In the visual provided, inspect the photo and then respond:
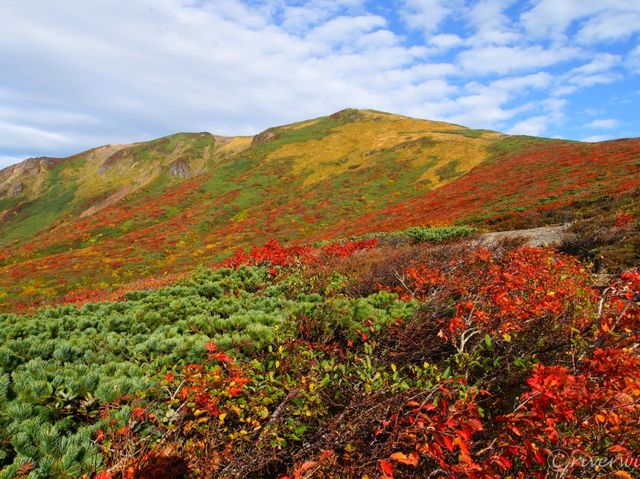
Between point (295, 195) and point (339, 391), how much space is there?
189 feet

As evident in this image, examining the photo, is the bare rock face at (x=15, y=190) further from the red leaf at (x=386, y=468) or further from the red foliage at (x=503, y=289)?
the red leaf at (x=386, y=468)

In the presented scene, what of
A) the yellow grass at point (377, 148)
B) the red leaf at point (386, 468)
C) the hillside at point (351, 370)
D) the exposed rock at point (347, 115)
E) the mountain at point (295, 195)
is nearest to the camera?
the red leaf at point (386, 468)

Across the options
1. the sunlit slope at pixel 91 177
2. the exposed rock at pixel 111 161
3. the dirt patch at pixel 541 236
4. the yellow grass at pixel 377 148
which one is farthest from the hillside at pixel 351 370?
the exposed rock at pixel 111 161

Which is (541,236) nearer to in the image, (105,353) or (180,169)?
(105,353)

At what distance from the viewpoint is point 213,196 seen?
210 ft

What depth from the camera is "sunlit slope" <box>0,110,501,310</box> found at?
1545 inches

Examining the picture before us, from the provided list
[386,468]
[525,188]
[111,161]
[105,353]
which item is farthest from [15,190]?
[386,468]

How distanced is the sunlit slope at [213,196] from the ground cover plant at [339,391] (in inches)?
1195

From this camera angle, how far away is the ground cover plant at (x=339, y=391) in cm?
410

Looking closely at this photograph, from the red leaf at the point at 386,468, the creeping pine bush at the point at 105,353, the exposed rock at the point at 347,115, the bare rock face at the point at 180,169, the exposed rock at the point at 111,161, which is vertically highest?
the exposed rock at the point at 347,115

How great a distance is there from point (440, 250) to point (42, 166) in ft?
495

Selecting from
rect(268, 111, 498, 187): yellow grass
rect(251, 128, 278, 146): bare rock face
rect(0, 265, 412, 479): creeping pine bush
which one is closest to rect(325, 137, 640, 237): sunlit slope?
rect(268, 111, 498, 187): yellow grass

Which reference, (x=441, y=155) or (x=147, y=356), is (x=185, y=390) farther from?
(x=441, y=155)

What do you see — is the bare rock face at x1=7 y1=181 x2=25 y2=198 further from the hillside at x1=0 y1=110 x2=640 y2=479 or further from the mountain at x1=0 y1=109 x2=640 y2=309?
the hillside at x1=0 y1=110 x2=640 y2=479
